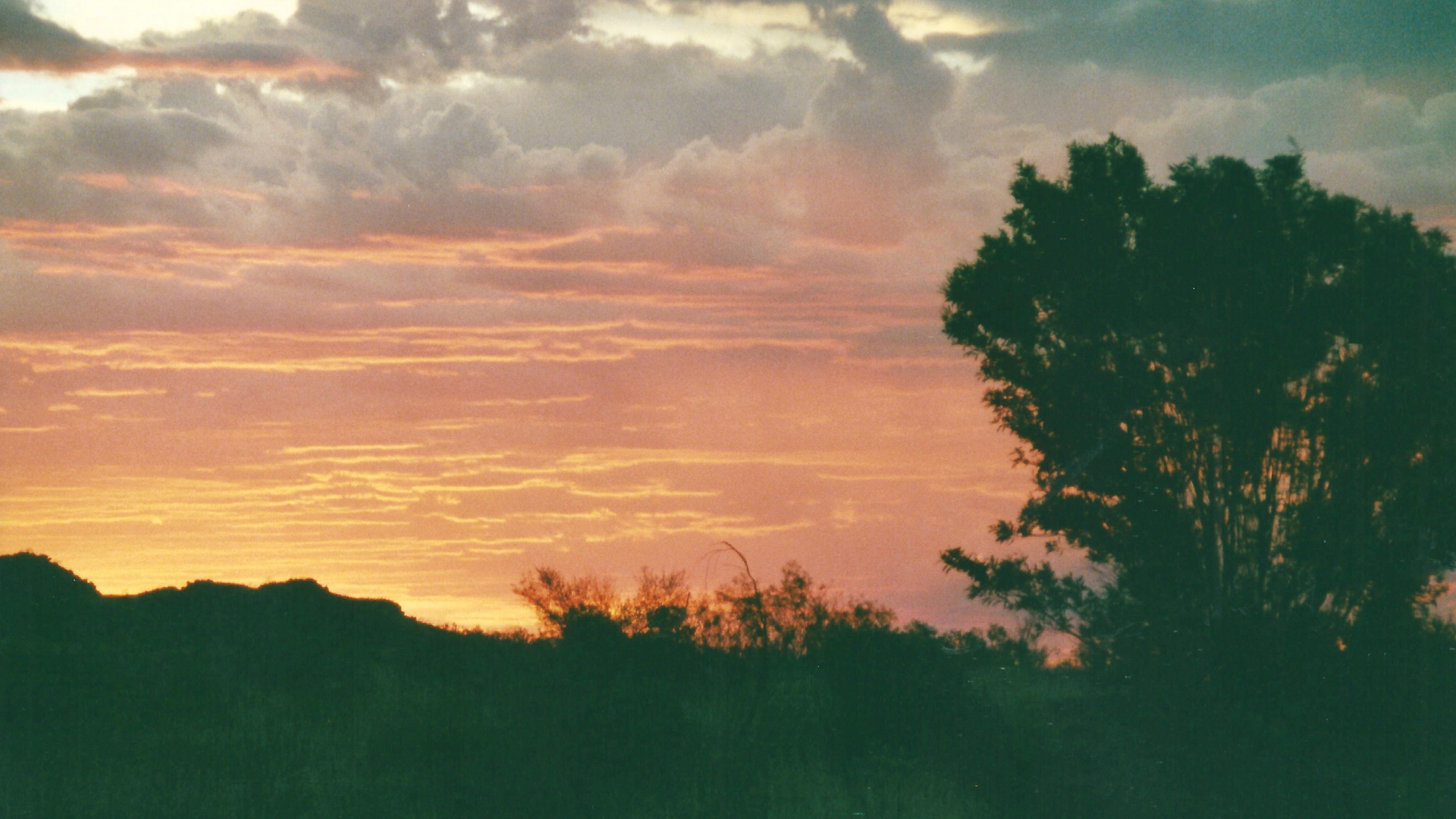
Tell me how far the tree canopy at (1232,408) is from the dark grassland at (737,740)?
184 cm

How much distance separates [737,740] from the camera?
26031 millimetres

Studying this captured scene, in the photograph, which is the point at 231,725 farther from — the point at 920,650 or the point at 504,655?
the point at 920,650

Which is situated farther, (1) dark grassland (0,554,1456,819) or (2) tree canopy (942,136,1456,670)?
(2) tree canopy (942,136,1456,670)

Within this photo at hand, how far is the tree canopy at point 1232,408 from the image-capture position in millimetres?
24953

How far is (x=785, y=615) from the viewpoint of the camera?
33969 millimetres

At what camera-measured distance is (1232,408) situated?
25.3 meters

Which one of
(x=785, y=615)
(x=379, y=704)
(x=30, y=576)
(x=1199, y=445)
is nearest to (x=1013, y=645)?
(x=785, y=615)

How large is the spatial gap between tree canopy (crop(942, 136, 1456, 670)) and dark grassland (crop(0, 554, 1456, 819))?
1.84m

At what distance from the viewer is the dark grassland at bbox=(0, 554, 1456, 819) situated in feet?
75.6

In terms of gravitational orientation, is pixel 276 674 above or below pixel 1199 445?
below

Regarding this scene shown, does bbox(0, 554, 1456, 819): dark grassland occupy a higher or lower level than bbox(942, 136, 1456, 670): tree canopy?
lower

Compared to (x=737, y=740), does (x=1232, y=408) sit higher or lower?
higher

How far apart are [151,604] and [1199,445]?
37.2 metres

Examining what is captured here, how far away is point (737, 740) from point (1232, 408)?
14.1 m
